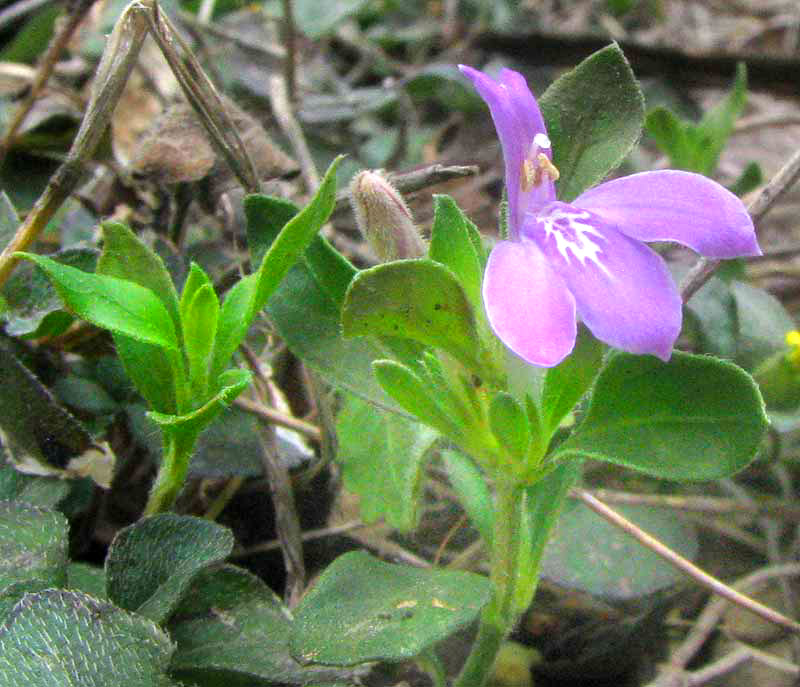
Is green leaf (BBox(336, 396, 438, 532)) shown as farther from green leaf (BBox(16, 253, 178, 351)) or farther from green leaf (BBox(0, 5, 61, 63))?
green leaf (BBox(0, 5, 61, 63))

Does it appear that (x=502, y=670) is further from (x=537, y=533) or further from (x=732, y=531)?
(x=732, y=531)

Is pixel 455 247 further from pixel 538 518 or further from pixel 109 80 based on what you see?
pixel 109 80

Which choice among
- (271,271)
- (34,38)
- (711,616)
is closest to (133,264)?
(271,271)

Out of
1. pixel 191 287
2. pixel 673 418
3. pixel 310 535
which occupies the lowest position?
pixel 310 535

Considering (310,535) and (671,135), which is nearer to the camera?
(310,535)

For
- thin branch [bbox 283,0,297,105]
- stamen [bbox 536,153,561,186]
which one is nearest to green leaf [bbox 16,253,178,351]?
stamen [bbox 536,153,561,186]

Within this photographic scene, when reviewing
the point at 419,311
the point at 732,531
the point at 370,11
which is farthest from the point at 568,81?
the point at 370,11
